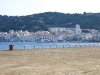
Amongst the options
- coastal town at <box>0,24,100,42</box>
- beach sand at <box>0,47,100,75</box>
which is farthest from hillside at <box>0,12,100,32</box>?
beach sand at <box>0,47,100,75</box>

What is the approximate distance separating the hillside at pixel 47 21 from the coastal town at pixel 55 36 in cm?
484

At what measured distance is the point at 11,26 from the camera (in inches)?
6875

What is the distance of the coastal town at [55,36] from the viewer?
166 metres

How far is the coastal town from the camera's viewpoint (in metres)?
166

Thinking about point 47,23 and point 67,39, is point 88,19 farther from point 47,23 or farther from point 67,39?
point 47,23

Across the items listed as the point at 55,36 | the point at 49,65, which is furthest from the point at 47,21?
the point at 49,65

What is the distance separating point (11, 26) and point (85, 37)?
45.0 m

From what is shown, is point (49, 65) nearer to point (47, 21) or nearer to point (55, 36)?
point (55, 36)

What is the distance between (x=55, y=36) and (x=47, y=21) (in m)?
22.2

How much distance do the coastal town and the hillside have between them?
4841 millimetres

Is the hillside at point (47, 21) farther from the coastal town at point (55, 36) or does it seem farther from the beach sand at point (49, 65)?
the beach sand at point (49, 65)

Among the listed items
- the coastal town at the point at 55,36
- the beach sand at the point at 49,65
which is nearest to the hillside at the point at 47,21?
the coastal town at the point at 55,36

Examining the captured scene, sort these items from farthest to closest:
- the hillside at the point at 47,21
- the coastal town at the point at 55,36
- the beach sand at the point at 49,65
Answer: the hillside at the point at 47,21 < the coastal town at the point at 55,36 < the beach sand at the point at 49,65

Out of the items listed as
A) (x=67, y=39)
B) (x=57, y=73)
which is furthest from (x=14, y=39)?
(x=57, y=73)
